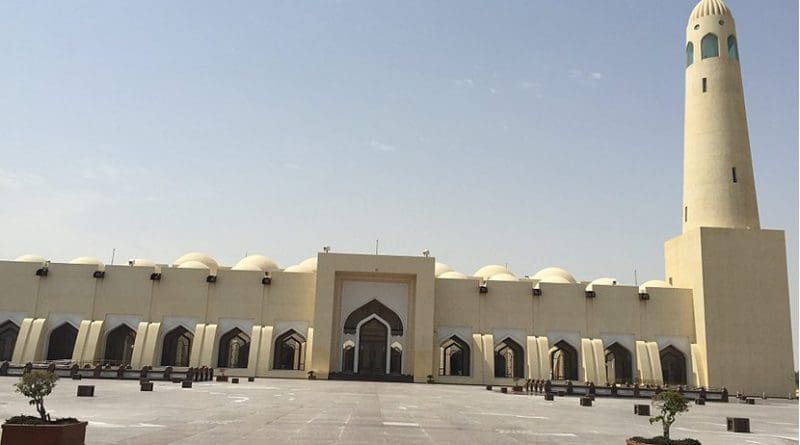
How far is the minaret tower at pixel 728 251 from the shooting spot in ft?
109

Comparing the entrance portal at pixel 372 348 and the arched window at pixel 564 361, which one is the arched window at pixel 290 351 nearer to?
the entrance portal at pixel 372 348

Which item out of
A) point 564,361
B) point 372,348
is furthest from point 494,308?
point 564,361

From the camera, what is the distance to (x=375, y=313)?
3631cm

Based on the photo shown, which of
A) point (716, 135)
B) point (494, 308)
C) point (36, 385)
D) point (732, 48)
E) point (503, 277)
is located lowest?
point (36, 385)

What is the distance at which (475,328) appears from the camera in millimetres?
35906

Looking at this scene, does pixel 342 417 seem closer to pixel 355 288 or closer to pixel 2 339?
pixel 355 288

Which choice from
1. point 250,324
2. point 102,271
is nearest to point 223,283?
point 250,324

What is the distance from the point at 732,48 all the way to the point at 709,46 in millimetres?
1152

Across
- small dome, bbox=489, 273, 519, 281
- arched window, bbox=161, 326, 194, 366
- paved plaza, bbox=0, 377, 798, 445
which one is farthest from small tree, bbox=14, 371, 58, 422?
small dome, bbox=489, 273, 519, 281

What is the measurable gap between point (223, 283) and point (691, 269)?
24.7 m

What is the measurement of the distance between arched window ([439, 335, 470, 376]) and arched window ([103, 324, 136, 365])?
673 inches

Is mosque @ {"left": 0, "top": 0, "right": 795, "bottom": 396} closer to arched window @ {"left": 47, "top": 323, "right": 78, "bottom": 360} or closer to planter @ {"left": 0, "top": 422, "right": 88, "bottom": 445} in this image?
arched window @ {"left": 47, "top": 323, "right": 78, "bottom": 360}

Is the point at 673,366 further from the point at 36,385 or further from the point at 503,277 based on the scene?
the point at 36,385

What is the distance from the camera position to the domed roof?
35.0 m
